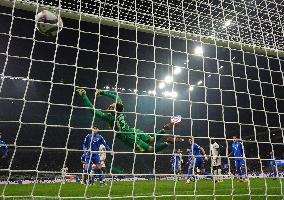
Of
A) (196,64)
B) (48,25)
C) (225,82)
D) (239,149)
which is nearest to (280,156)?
(225,82)

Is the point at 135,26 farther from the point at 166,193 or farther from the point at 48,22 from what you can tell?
the point at 166,193

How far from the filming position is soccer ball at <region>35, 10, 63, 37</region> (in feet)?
13.8

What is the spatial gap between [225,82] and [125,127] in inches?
701

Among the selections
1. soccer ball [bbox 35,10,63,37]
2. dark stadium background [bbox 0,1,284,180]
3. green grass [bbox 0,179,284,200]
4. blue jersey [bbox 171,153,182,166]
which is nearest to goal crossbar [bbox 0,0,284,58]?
soccer ball [bbox 35,10,63,37]

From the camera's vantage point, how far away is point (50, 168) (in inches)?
878

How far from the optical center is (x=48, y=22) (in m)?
→ 4.20

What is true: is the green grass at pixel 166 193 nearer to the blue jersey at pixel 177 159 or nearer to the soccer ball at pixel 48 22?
the blue jersey at pixel 177 159

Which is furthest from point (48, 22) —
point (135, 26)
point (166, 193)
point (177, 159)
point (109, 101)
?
point (109, 101)

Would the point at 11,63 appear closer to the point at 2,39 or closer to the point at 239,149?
the point at 2,39

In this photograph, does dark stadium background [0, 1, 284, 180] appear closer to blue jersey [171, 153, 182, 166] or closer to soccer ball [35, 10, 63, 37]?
blue jersey [171, 153, 182, 166]

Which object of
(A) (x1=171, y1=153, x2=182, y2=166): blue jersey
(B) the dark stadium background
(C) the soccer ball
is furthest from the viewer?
(B) the dark stadium background

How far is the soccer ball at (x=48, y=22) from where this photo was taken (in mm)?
4199

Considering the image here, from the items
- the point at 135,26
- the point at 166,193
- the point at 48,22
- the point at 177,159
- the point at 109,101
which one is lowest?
the point at 166,193

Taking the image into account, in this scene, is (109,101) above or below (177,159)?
above
